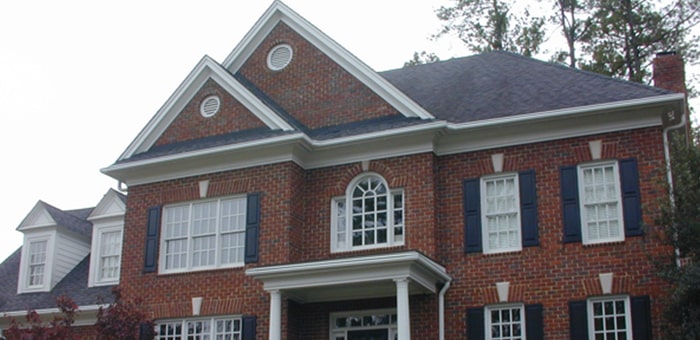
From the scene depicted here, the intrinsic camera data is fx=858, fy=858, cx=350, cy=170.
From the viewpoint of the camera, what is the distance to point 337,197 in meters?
18.2

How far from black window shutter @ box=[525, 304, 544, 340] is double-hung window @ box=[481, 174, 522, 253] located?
4.02ft

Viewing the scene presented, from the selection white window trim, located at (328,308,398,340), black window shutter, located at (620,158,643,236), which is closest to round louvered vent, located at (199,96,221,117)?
white window trim, located at (328,308,398,340)

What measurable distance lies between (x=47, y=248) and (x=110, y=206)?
216cm

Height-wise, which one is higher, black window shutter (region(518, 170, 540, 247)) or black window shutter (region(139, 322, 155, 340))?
black window shutter (region(518, 170, 540, 247))

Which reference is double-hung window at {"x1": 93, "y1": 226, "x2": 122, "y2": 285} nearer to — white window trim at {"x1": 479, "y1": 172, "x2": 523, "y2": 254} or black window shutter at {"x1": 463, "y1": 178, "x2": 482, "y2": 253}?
black window shutter at {"x1": 463, "y1": 178, "x2": 482, "y2": 253}

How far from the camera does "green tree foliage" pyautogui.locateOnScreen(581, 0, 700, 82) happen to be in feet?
89.6

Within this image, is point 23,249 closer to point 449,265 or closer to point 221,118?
point 221,118

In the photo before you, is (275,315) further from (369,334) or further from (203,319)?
(203,319)

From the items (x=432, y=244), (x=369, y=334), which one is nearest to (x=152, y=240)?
(x=369, y=334)

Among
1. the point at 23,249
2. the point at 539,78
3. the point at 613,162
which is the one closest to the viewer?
the point at 613,162

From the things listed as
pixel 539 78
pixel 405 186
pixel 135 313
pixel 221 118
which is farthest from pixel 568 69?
pixel 135 313

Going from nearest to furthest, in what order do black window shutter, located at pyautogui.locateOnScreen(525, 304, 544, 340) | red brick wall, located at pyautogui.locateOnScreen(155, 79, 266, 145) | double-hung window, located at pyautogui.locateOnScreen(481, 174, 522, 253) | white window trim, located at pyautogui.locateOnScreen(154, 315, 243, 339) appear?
black window shutter, located at pyautogui.locateOnScreen(525, 304, 544, 340), double-hung window, located at pyautogui.locateOnScreen(481, 174, 522, 253), white window trim, located at pyautogui.locateOnScreen(154, 315, 243, 339), red brick wall, located at pyautogui.locateOnScreen(155, 79, 266, 145)

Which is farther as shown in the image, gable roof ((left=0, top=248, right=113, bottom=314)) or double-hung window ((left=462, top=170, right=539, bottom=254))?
gable roof ((left=0, top=248, right=113, bottom=314))

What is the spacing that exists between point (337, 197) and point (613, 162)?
5.64 metres
